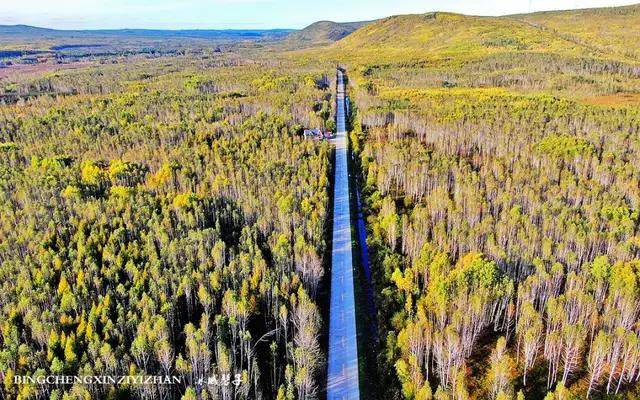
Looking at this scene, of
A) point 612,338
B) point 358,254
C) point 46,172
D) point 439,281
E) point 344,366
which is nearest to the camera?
point 612,338

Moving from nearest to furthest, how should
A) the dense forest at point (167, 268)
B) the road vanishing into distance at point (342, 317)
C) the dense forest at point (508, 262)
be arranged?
the dense forest at point (167, 268), the dense forest at point (508, 262), the road vanishing into distance at point (342, 317)

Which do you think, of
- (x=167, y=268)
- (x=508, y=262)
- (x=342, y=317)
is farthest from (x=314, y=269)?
(x=508, y=262)

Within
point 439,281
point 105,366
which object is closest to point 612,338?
point 439,281

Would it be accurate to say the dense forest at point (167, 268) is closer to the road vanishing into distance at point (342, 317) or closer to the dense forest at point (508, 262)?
the road vanishing into distance at point (342, 317)

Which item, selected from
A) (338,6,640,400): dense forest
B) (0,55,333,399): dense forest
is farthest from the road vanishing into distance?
(338,6,640,400): dense forest

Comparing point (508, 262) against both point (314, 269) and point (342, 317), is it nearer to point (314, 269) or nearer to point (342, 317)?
point (342, 317)

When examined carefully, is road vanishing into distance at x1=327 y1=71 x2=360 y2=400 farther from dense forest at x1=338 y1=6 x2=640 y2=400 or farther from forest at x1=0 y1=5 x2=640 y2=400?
dense forest at x1=338 y1=6 x2=640 y2=400

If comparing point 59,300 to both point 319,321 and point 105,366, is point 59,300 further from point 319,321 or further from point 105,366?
point 319,321

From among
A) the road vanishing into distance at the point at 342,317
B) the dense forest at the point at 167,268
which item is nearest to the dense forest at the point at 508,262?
the road vanishing into distance at the point at 342,317
